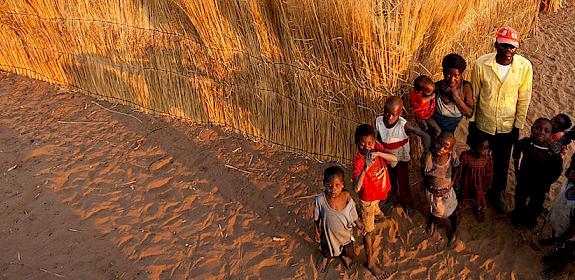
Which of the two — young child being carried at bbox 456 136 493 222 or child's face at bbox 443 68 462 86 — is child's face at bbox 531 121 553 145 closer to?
young child being carried at bbox 456 136 493 222

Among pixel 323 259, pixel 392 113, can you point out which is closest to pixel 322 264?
pixel 323 259

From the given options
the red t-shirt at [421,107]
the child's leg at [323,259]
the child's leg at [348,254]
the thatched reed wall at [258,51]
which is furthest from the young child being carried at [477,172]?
the child's leg at [323,259]

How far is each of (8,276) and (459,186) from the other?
3242 mm

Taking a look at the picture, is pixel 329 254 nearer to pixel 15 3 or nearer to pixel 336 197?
pixel 336 197

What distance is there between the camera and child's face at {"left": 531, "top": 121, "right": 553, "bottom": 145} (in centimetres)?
277

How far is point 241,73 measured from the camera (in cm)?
415

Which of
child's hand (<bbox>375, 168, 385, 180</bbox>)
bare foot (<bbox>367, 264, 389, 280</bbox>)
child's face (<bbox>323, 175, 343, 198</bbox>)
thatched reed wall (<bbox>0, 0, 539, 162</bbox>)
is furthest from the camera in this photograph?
thatched reed wall (<bbox>0, 0, 539, 162</bbox>)

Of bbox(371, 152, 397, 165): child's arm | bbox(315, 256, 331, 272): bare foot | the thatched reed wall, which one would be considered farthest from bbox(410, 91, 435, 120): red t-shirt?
bbox(315, 256, 331, 272): bare foot

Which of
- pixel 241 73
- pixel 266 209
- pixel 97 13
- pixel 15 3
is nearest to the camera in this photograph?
pixel 266 209

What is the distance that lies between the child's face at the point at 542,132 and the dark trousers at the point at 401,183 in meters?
0.79

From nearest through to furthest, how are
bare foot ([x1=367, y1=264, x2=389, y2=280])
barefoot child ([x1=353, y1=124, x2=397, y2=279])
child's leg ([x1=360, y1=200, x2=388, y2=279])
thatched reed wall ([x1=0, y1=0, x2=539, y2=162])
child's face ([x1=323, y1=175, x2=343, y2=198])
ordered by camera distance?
child's face ([x1=323, y1=175, x2=343, y2=198]), barefoot child ([x1=353, y1=124, x2=397, y2=279]), child's leg ([x1=360, y1=200, x2=388, y2=279]), bare foot ([x1=367, y1=264, x2=389, y2=280]), thatched reed wall ([x1=0, y1=0, x2=539, y2=162])

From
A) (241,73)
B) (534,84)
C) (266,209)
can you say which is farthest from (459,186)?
(534,84)

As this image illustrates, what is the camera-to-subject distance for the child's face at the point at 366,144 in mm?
2850

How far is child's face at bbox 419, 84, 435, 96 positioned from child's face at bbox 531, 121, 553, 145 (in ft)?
2.03
